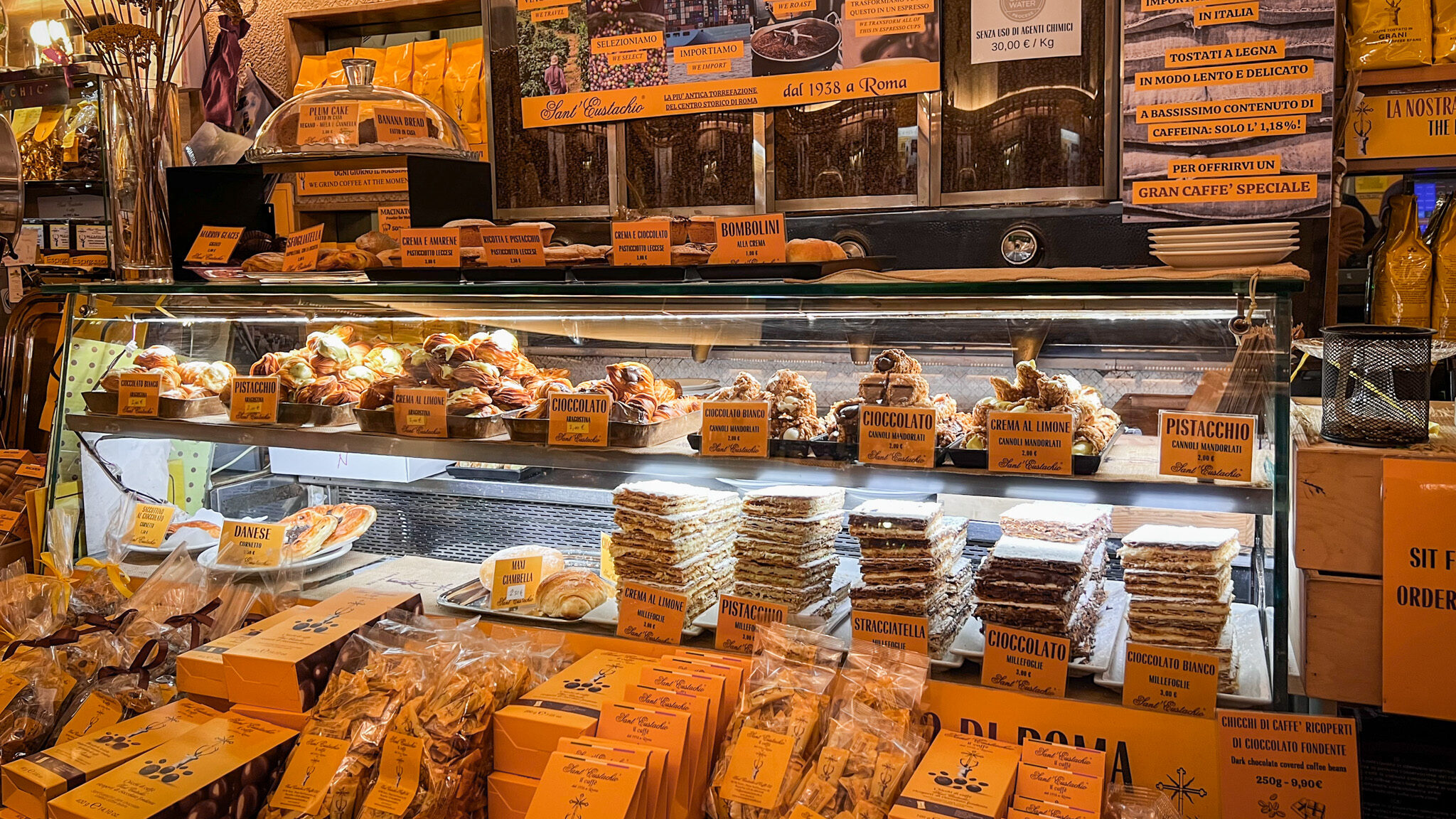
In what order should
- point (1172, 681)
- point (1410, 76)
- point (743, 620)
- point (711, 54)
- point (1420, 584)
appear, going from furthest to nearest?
point (711, 54), point (1410, 76), point (743, 620), point (1172, 681), point (1420, 584)

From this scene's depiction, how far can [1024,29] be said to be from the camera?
4031 mm

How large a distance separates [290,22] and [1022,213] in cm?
402

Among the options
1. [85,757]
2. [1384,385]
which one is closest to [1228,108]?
[1384,385]

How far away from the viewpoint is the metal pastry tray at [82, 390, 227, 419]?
2.55 meters

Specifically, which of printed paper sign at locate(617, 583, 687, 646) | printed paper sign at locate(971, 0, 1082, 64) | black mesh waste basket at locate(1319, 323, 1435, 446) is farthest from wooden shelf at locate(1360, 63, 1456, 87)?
printed paper sign at locate(617, 583, 687, 646)

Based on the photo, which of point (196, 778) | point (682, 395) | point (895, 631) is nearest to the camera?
point (196, 778)

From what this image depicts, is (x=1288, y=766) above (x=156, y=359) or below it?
below

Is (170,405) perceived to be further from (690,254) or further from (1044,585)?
(1044,585)

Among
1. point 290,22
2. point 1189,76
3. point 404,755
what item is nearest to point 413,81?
point 290,22

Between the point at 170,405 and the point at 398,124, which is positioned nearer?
the point at 398,124

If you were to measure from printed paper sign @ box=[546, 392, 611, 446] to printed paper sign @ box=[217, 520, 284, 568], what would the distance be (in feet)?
3.08

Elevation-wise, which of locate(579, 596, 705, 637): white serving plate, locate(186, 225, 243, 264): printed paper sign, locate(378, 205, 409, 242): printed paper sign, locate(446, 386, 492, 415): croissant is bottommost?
locate(579, 596, 705, 637): white serving plate

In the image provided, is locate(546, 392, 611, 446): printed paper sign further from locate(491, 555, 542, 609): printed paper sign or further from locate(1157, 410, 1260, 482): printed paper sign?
locate(1157, 410, 1260, 482): printed paper sign

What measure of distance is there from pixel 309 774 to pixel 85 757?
0.44 metres
